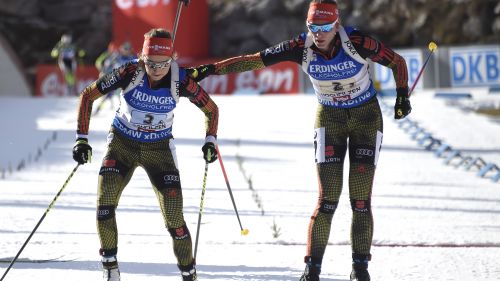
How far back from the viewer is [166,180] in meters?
5.84

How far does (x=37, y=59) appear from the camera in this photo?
3497 cm

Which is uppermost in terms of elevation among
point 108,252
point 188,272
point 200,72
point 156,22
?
point 156,22

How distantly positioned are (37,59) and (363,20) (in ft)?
38.8

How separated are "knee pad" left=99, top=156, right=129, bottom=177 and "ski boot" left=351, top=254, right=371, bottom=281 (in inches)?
61.1

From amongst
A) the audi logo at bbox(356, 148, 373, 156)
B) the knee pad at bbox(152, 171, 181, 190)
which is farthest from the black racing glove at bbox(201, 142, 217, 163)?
the audi logo at bbox(356, 148, 373, 156)

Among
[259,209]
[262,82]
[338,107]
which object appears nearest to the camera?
[338,107]

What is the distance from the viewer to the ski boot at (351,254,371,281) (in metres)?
6.04

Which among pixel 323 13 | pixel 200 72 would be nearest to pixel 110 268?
pixel 200 72

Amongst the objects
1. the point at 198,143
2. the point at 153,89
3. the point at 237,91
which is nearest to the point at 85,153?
the point at 153,89

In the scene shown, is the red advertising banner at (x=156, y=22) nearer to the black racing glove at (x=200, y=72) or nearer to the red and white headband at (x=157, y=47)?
the black racing glove at (x=200, y=72)

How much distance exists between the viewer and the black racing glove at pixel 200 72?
6.06m

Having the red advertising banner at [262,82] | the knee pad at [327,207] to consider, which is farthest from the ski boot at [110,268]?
the red advertising banner at [262,82]

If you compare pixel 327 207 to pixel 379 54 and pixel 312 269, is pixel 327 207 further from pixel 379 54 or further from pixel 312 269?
pixel 379 54

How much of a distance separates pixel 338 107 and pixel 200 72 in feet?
2.99
